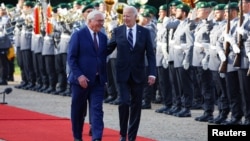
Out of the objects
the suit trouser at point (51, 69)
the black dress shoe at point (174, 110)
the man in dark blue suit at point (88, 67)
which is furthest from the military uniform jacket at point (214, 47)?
the suit trouser at point (51, 69)

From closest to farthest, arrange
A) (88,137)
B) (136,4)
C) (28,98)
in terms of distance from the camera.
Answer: (88,137) < (136,4) < (28,98)

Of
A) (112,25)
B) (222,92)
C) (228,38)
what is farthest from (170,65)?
(228,38)

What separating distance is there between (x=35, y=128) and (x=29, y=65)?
36.2 feet

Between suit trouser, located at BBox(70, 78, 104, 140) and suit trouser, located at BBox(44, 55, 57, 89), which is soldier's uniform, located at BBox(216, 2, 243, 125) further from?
suit trouser, located at BBox(44, 55, 57, 89)

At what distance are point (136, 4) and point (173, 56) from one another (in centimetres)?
310

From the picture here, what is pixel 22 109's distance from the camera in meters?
21.1

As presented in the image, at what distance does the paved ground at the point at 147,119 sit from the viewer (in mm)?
16484

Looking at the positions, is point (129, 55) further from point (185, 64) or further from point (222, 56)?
point (185, 64)

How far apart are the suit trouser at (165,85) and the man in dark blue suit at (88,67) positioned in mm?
5842

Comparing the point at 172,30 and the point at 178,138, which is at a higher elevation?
the point at 172,30

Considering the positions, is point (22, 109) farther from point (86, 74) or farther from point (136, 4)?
point (86, 74)

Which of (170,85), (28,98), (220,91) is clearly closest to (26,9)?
(28,98)

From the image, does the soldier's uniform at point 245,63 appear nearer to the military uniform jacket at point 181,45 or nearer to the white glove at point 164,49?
the military uniform jacket at point 181,45

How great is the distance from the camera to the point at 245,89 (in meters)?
17.5
